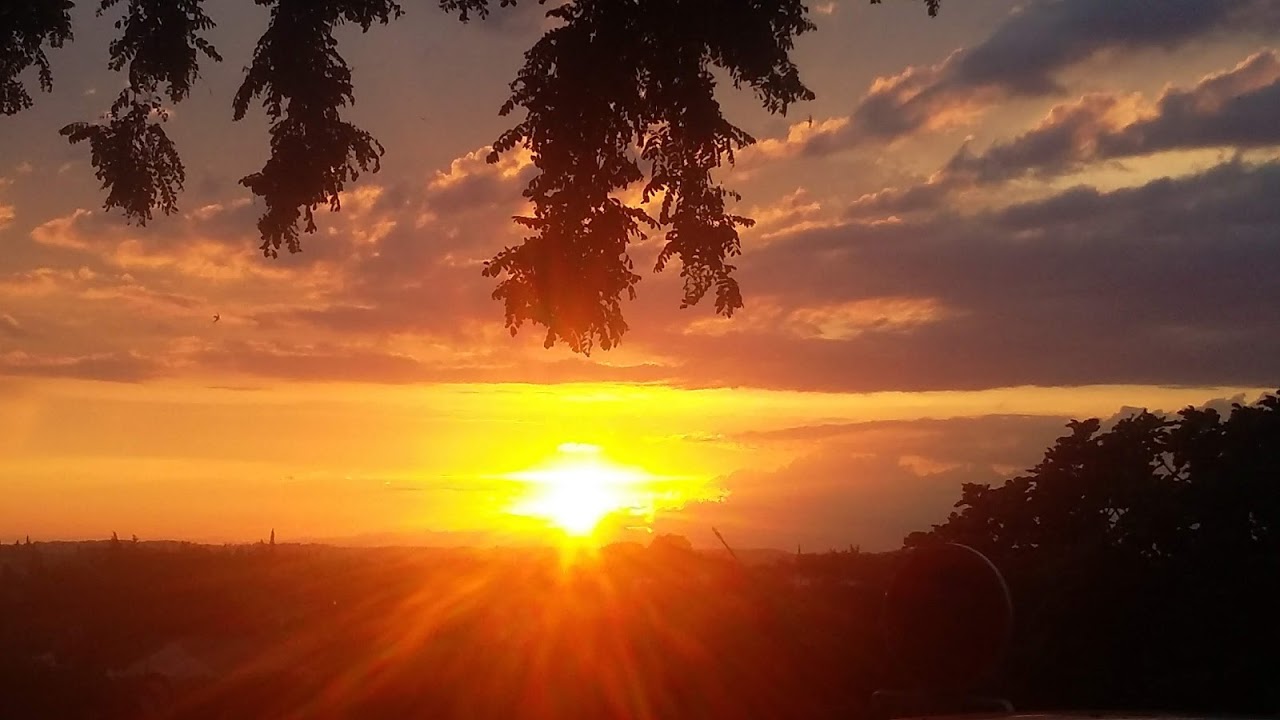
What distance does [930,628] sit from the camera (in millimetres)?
7305

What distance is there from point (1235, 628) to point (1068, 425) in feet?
16.8

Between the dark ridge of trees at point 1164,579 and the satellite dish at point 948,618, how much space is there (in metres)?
11.2

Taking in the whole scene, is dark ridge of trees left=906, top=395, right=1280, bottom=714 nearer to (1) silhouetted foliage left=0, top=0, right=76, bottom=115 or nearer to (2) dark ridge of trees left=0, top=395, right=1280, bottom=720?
(2) dark ridge of trees left=0, top=395, right=1280, bottom=720

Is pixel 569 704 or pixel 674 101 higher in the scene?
pixel 674 101

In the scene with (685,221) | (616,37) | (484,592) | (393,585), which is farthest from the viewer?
(393,585)

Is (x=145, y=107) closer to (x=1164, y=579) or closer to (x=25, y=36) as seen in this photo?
(x=25, y=36)

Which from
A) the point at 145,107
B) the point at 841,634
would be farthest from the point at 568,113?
the point at 841,634

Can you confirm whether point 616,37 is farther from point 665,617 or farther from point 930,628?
point 665,617

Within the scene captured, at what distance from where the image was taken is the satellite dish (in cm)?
711

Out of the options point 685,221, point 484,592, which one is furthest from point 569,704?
point 484,592

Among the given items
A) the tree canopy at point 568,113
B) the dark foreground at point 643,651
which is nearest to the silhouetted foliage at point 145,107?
the tree canopy at point 568,113

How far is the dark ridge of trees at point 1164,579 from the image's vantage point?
58.0 ft

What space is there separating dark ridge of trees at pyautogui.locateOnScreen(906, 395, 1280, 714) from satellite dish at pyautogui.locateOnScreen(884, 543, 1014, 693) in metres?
11.2

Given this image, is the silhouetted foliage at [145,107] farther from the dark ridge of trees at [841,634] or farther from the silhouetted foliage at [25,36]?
the dark ridge of trees at [841,634]
